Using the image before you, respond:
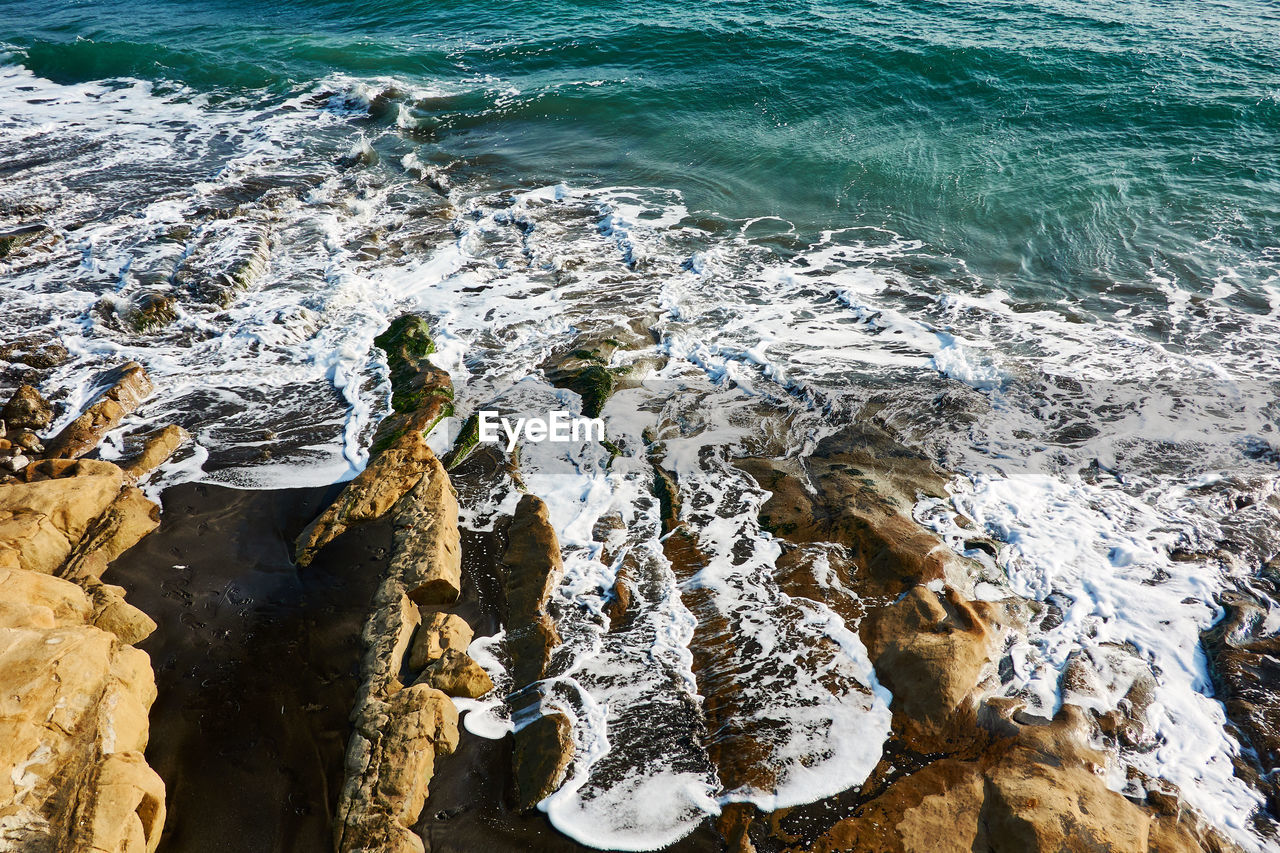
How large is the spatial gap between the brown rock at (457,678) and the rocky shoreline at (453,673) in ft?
0.06

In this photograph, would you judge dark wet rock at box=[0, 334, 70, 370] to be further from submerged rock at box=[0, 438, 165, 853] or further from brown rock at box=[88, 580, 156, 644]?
brown rock at box=[88, 580, 156, 644]

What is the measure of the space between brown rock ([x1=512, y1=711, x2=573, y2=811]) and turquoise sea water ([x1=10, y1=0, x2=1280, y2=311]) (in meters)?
9.95

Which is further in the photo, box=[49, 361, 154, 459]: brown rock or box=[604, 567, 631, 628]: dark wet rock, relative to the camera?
box=[49, 361, 154, 459]: brown rock

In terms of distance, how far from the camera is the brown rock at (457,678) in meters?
4.83

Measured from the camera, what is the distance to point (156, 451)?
665 cm

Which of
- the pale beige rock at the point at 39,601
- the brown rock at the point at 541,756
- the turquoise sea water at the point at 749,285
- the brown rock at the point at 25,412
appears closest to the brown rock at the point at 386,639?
the turquoise sea water at the point at 749,285

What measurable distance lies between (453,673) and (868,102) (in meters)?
17.0

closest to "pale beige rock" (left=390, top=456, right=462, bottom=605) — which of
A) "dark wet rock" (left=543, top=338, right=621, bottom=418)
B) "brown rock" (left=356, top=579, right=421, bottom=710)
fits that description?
"brown rock" (left=356, top=579, right=421, bottom=710)

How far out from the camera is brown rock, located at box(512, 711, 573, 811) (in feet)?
14.2

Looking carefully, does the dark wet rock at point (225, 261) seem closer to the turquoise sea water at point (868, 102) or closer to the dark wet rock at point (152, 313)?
the dark wet rock at point (152, 313)

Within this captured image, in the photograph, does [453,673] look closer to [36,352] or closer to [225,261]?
[36,352]

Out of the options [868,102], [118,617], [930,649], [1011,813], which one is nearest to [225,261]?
[118,617]

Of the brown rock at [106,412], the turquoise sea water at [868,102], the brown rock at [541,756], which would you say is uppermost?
the turquoise sea water at [868,102]

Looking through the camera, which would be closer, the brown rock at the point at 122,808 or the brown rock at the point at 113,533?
the brown rock at the point at 122,808
